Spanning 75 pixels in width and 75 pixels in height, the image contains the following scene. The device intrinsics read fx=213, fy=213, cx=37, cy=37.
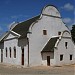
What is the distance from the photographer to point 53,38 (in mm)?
36906

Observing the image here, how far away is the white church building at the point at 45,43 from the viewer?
34.8m

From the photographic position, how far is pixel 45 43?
1447 inches

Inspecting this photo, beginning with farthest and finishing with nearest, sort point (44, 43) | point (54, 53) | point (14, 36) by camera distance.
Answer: point (14, 36)
point (44, 43)
point (54, 53)

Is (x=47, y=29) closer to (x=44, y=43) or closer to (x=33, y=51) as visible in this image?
(x=44, y=43)

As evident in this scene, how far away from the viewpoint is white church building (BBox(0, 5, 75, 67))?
34812 mm

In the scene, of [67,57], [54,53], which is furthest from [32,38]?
[67,57]

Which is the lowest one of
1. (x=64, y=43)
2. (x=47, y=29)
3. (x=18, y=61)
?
(x=18, y=61)

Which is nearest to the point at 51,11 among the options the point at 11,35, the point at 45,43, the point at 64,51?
the point at 45,43

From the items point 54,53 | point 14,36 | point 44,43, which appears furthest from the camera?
point 14,36

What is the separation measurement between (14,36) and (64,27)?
376 inches

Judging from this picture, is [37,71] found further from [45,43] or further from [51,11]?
[51,11]

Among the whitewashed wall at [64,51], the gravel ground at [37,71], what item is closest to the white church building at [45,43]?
the whitewashed wall at [64,51]

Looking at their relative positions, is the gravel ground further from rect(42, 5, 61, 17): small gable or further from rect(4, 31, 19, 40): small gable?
rect(42, 5, 61, 17): small gable

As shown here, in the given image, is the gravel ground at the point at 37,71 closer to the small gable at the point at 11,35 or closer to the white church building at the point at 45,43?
the white church building at the point at 45,43
